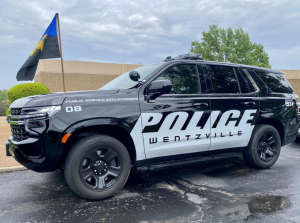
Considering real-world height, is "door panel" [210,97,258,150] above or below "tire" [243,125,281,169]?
above

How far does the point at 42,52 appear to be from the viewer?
9422 millimetres

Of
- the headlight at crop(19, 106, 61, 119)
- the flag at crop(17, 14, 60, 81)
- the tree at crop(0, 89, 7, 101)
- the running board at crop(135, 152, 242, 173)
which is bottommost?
the running board at crop(135, 152, 242, 173)

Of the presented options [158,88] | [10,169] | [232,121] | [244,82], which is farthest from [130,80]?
[10,169]

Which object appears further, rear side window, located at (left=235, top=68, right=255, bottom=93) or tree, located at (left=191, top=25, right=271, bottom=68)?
tree, located at (left=191, top=25, right=271, bottom=68)

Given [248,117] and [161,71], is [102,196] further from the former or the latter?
[248,117]

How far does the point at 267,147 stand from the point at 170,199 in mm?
2549

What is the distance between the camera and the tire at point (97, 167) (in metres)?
3.19

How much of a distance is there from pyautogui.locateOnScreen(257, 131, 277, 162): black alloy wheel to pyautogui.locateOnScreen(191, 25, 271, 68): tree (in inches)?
1055

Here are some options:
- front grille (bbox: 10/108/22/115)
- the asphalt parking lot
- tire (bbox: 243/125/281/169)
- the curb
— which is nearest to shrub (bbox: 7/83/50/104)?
the curb

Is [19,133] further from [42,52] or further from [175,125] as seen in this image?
[42,52]

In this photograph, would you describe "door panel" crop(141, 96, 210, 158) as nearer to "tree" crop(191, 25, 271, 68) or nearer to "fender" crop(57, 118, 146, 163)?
"fender" crop(57, 118, 146, 163)

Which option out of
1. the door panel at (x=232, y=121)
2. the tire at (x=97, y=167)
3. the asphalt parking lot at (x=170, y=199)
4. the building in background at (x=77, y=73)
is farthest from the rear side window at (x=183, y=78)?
the building in background at (x=77, y=73)

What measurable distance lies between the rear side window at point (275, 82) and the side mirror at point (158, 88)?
2347mm

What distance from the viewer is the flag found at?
916 centimetres
